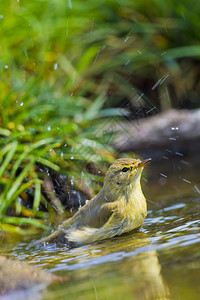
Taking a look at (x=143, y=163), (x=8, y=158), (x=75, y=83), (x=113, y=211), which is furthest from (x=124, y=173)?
(x=75, y=83)

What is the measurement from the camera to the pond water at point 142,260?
2746mm

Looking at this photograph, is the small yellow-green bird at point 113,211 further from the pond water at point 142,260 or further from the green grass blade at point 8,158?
the green grass blade at point 8,158

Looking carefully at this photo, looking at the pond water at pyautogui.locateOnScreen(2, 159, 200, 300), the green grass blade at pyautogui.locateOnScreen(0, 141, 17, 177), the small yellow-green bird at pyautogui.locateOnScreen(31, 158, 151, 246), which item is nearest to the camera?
the pond water at pyautogui.locateOnScreen(2, 159, 200, 300)

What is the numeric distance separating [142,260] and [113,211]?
1.18 meters

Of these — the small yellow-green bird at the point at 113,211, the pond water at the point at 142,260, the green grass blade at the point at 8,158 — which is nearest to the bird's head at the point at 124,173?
the small yellow-green bird at the point at 113,211

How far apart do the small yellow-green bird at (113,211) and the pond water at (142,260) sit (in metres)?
0.10

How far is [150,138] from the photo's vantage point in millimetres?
7195

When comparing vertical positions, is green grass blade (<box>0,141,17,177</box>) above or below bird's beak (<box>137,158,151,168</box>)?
above

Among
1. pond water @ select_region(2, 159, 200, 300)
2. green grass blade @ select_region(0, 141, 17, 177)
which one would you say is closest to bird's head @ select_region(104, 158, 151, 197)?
pond water @ select_region(2, 159, 200, 300)

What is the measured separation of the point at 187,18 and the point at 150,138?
2002 mm

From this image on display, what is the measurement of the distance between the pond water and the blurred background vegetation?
0.76 meters

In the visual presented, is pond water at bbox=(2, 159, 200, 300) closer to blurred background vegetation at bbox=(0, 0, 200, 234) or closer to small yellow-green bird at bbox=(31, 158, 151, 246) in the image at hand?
small yellow-green bird at bbox=(31, 158, 151, 246)

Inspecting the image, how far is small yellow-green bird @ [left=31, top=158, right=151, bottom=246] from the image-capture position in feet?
14.4

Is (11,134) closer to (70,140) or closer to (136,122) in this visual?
(70,140)
